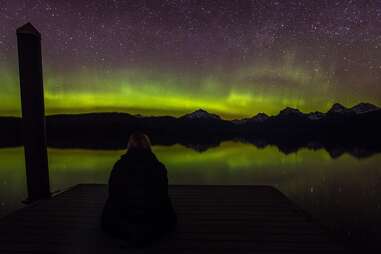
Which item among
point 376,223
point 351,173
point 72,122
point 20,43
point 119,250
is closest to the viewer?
point 119,250

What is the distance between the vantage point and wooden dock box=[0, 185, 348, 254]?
3.04 m

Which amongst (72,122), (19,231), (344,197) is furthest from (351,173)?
(72,122)

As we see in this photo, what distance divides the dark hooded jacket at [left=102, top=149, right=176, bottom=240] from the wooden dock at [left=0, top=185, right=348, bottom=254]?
232mm

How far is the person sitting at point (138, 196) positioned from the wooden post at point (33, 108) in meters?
2.91

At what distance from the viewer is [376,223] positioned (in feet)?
26.4

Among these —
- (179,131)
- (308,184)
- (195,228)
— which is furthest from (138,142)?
(179,131)

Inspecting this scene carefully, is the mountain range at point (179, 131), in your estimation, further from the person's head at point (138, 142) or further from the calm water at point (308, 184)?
the person's head at point (138, 142)

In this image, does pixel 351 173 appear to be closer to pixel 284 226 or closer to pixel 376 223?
pixel 376 223

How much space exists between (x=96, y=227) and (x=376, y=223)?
869cm

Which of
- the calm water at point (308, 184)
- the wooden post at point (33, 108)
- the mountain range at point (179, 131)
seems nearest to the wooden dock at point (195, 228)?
the wooden post at point (33, 108)

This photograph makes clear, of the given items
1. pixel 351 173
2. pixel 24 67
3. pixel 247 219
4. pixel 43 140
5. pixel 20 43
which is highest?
pixel 20 43

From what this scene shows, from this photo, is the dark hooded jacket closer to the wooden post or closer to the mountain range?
the wooden post

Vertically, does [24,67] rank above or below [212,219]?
above

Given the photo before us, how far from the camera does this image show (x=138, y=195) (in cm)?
291
